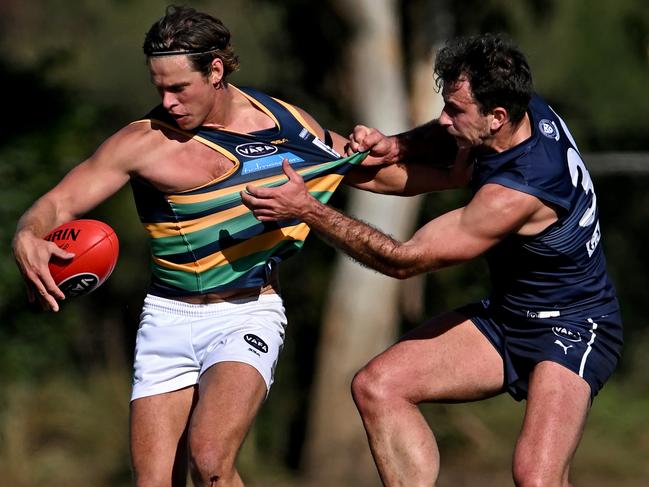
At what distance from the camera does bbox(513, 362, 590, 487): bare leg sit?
570 centimetres

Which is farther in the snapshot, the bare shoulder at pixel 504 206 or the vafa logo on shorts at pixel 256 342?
the vafa logo on shorts at pixel 256 342

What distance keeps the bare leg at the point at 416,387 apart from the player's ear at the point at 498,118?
1.01m

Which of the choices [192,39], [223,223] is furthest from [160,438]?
[192,39]

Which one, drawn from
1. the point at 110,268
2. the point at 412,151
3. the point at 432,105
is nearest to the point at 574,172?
the point at 412,151

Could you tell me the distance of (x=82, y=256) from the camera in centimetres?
575

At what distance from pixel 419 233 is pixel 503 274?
0.50 m

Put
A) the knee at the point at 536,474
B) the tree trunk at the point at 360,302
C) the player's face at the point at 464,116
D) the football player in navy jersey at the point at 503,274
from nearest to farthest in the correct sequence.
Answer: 1. the knee at the point at 536,474
2. the football player in navy jersey at the point at 503,274
3. the player's face at the point at 464,116
4. the tree trunk at the point at 360,302

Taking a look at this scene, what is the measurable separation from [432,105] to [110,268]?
6869mm

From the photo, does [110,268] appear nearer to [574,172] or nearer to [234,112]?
[234,112]

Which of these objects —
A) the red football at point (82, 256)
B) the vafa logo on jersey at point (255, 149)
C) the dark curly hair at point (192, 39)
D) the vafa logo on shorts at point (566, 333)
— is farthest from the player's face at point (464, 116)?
the red football at point (82, 256)

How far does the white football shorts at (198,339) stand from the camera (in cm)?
591

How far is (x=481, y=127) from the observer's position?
589 centimetres

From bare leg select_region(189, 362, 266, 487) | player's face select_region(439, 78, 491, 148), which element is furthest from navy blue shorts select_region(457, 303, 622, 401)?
bare leg select_region(189, 362, 266, 487)

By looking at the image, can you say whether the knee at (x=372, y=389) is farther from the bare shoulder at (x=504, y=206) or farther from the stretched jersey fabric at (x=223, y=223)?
the bare shoulder at (x=504, y=206)
